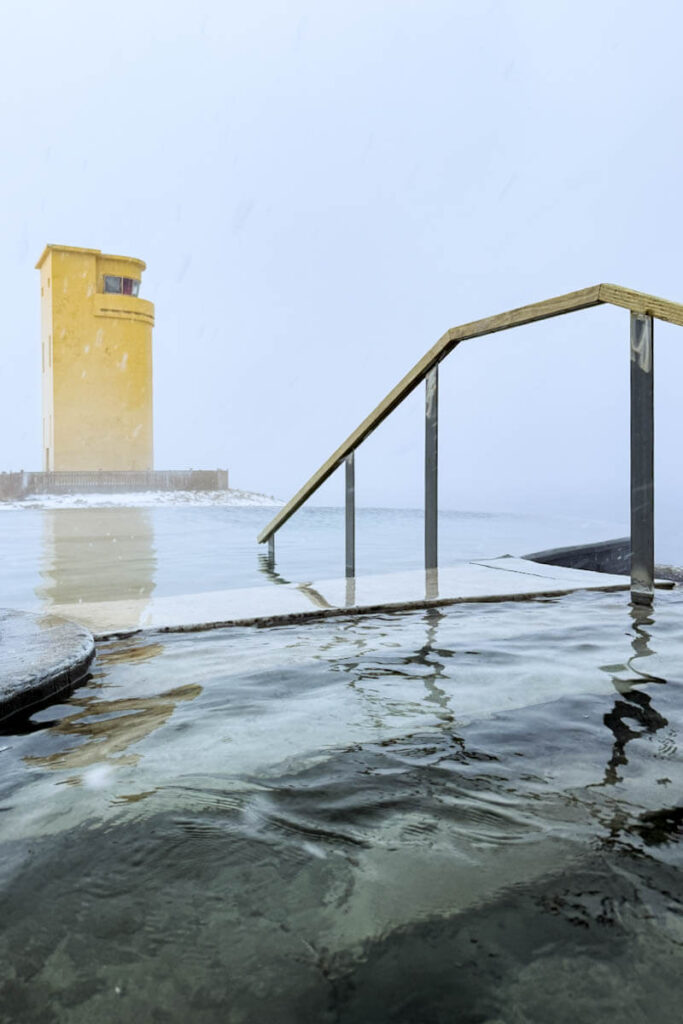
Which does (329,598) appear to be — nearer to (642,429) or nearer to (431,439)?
(431,439)

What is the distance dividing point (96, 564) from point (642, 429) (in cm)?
525

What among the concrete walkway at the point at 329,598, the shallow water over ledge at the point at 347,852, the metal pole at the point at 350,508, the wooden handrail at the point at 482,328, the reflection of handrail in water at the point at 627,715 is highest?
the wooden handrail at the point at 482,328

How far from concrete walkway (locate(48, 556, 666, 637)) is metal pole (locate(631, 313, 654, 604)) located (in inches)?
21.4

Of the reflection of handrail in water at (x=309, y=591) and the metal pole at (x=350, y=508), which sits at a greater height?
the metal pole at (x=350, y=508)

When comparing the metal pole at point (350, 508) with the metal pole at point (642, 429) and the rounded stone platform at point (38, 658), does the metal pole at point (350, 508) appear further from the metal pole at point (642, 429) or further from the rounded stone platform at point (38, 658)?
the rounded stone platform at point (38, 658)

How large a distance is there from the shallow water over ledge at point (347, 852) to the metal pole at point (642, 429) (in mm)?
1366

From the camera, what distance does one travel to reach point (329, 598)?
3.55 metres

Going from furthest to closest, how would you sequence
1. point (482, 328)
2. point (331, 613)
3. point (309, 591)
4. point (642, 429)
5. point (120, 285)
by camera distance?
point (120, 285) → point (482, 328) → point (309, 591) → point (642, 429) → point (331, 613)

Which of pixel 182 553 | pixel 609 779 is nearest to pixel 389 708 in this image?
pixel 609 779

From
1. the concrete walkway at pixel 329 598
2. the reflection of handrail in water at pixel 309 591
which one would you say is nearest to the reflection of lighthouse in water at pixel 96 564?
the reflection of handrail in water at pixel 309 591

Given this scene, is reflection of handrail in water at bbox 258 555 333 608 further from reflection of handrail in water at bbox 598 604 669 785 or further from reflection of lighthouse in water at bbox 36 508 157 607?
reflection of handrail in water at bbox 598 604 669 785

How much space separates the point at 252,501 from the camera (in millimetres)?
30688

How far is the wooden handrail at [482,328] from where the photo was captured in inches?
129

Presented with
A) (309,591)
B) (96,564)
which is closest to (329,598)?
(309,591)
